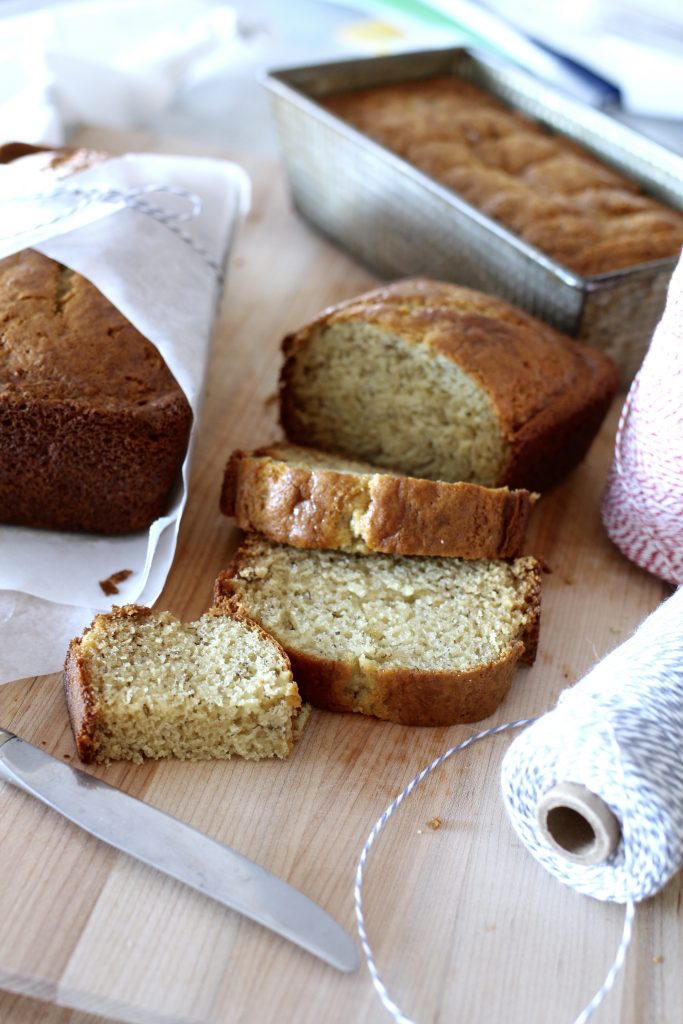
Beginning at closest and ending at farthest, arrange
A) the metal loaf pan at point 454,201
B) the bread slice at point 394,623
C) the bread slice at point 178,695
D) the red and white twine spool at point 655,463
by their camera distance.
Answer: the bread slice at point 178,695, the bread slice at point 394,623, the red and white twine spool at point 655,463, the metal loaf pan at point 454,201

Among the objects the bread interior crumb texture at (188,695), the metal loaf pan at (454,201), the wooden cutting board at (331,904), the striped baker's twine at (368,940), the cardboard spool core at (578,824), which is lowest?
the wooden cutting board at (331,904)

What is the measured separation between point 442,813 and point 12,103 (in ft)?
10.0

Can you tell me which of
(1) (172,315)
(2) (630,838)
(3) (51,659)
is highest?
(1) (172,315)

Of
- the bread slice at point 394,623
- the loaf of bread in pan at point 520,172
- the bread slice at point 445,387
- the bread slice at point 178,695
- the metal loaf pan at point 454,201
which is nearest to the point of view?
the bread slice at point 178,695

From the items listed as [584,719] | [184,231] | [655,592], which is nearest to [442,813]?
[584,719]

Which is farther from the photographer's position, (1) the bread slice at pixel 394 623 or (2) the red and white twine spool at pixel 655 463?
(2) the red and white twine spool at pixel 655 463

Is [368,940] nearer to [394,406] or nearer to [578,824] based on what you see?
[578,824]

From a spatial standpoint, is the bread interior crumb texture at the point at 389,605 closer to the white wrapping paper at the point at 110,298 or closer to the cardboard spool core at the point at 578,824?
the white wrapping paper at the point at 110,298

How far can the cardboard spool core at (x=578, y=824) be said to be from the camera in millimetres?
1779

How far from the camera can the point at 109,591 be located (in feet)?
8.41

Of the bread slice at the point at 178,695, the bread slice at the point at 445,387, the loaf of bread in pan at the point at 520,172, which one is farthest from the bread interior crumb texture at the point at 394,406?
the bread slice at the point at 178,695

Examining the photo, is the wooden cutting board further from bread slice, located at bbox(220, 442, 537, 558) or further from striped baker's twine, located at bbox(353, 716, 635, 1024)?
bread slice, located at bbox(220, 442, 537, 558)

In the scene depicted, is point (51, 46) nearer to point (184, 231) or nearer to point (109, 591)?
point (184, 231)

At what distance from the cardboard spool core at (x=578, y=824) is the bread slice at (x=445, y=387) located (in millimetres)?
1061
